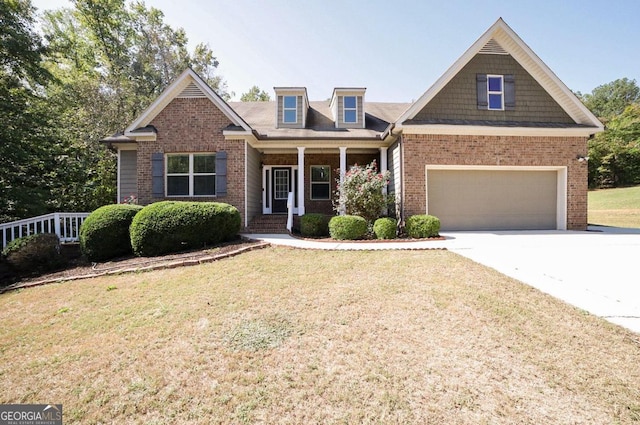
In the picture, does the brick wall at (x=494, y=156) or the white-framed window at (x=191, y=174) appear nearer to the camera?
the brick wall at (x=494, y=156)

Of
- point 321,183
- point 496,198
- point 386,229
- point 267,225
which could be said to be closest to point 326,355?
point 386,229

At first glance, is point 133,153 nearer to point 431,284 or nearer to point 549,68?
point 431,284

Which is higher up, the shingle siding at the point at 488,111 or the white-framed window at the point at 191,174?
the shingle siding at the point at 488,111

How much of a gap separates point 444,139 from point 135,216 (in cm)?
1034

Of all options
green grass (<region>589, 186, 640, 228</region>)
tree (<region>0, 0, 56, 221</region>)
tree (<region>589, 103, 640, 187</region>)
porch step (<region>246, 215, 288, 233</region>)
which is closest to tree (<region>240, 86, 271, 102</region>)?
tree (<region>0, 0, 56, 221</region>)

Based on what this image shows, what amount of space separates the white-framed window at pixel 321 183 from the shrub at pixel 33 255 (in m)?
9.26

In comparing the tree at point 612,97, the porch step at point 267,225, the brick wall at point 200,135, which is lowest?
the porch step at point 267,225

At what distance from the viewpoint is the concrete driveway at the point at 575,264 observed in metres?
3.87

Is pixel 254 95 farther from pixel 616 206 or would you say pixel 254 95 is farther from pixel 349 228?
pixel 616 206

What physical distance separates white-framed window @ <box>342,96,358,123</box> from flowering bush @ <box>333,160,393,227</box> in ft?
12.0

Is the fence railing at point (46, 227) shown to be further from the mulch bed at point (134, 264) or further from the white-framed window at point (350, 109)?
the white-framed window at point (350, 109)

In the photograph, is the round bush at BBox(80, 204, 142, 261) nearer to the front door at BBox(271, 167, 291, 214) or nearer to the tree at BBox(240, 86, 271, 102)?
the front door at BBox(271, 167, 291, 214)

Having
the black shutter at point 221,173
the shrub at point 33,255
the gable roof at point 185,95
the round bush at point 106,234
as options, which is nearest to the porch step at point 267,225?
the black shutter at point 221,173

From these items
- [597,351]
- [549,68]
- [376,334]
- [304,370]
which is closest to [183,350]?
Answer: [304,370]
